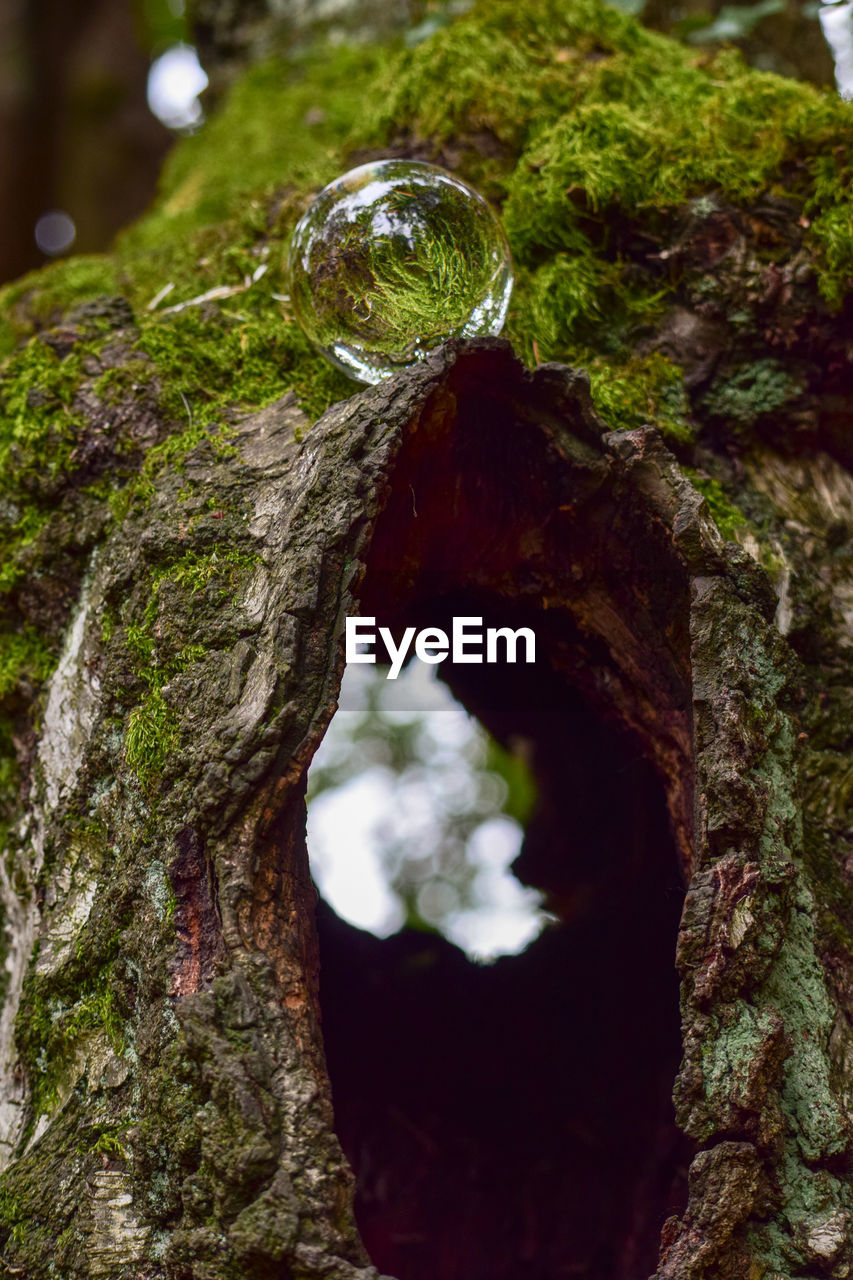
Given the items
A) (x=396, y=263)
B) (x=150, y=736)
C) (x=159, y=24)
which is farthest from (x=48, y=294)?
(x=159, y=24)

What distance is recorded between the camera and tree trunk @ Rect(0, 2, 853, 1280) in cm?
166

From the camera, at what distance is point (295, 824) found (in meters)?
1.87

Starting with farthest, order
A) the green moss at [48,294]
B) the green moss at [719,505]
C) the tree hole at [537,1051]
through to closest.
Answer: the green moss at [48,294] < the tree hole at [537,1051] < the green moss at [719,505]

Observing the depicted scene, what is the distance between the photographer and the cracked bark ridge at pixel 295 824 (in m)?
1.62

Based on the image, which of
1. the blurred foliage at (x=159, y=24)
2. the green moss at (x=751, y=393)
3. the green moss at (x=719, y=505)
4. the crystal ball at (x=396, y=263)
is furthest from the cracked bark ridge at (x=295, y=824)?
the blurred foliage at (x=159, y=24)

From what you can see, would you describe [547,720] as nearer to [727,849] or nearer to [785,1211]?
[727,849]

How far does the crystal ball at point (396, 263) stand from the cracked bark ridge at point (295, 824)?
23cm

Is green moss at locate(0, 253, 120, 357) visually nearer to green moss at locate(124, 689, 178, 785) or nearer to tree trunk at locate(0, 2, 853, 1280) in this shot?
tree trunk at locate(0, 2, 853, 1280)

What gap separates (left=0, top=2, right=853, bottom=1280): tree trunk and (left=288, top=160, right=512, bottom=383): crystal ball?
0.23 meters

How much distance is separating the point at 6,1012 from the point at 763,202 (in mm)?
2920

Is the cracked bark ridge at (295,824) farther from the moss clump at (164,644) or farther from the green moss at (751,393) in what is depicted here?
the green moss at (751,393)

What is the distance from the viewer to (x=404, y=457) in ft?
6.86

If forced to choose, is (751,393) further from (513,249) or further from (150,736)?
(150,736)

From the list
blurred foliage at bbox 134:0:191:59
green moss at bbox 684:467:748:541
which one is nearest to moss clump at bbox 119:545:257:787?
green moss at bbox 684:467:748:541
